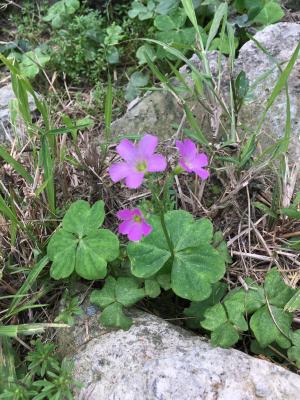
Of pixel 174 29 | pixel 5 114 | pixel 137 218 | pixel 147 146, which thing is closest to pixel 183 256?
pixel 137 218

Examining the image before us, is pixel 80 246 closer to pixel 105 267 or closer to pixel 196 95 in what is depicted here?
pixel 105 267

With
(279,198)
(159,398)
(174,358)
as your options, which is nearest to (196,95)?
(279,198)

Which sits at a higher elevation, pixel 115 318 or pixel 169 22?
pixel 169 22

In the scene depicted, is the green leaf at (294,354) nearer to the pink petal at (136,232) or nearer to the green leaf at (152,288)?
the green leaf at (152,288)

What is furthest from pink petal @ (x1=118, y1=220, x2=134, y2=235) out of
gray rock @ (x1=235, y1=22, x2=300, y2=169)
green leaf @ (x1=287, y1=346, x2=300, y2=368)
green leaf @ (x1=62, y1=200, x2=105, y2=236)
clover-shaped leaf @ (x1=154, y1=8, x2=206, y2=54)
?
clover-shaped leaf @ (x1=154, y1=8, x2=206, y2=54)

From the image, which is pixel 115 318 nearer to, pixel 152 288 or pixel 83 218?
pixel 152 288

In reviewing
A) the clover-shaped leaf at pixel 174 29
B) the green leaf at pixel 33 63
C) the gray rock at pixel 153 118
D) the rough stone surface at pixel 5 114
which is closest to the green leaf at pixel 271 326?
the gray rock at pixel 153 118
